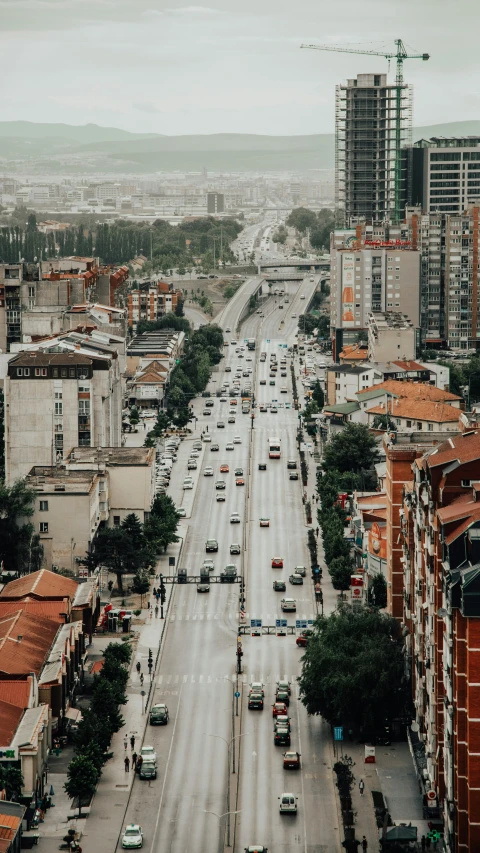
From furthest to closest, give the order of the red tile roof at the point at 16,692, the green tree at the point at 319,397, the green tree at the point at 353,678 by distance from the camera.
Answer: the green tree at the point at 319,397 → the green tree at the point at 353,678 → the red tile roof at the point at 16,692

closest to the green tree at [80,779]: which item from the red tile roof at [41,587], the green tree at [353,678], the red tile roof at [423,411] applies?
the green tree at [353,678]

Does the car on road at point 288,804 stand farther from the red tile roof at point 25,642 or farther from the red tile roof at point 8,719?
the red tile roof at point 25,642

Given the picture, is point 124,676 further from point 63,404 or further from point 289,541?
point 63,404

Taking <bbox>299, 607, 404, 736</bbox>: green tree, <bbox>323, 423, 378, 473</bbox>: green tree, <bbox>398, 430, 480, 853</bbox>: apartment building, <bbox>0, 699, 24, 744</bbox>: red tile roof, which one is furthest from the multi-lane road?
<bbox>0, 699, 24, 744</bbox>: red tile roof

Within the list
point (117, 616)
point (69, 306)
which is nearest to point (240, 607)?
point (117, 616)

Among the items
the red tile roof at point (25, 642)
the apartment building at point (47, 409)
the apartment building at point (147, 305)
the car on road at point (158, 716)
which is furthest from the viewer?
the apartment building at point (147, 305)

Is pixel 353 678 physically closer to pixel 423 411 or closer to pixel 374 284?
pixel 423 411

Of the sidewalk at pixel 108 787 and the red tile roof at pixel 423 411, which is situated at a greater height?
the red tile roof at pixel 423 411
